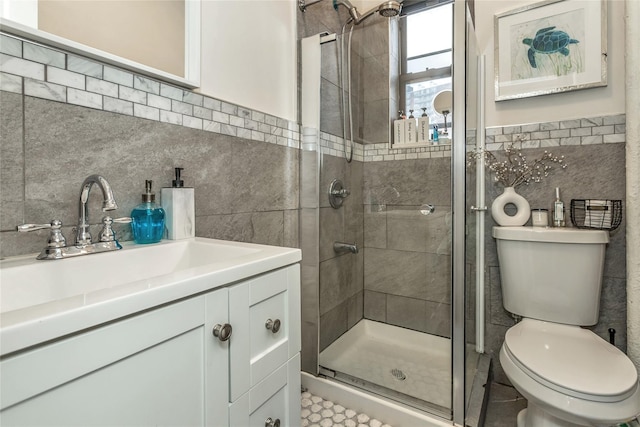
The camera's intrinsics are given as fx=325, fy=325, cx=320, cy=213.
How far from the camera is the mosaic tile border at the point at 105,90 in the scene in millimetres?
728

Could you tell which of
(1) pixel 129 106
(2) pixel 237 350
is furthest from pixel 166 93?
(2) pixel 237 350

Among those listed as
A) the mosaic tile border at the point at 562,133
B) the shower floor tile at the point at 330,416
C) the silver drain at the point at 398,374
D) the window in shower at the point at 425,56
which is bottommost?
the shower floor tile at the point at 330,416

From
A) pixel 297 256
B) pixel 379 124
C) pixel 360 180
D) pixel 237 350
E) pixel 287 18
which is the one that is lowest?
pixel 237 350

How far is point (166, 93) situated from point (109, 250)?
1.72 ft

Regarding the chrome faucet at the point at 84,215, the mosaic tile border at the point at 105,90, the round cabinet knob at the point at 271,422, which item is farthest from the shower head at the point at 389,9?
the round cabinet knob at the point at 271,422

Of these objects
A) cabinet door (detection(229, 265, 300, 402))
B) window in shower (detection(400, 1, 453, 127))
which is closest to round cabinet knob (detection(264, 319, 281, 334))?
cabinet door (detection(229, 265, 300, 402))

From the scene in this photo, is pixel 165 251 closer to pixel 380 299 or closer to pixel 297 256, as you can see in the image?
pixel 297 256

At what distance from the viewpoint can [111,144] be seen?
35.1 inches

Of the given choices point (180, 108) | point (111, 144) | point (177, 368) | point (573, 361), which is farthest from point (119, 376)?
point (573, 361)

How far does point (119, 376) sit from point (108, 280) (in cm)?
39

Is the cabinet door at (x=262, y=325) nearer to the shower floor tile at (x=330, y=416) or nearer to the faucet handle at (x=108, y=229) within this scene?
the faucet handle at (x=108, y=229)

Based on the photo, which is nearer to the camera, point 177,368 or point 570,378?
point 177,368

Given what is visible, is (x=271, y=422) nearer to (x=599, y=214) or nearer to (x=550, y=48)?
(x=599, y=214)

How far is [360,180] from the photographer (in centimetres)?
176
